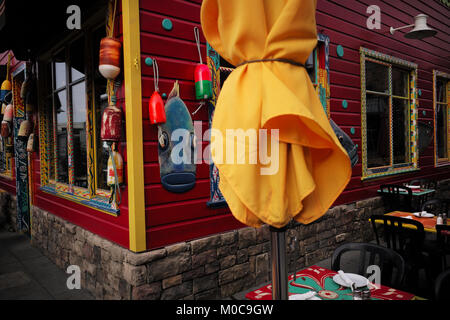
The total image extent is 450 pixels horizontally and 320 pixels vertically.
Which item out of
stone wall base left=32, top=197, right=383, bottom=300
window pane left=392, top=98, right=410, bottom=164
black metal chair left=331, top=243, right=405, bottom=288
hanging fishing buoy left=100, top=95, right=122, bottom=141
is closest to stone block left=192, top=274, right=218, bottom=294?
stone wall base left=32, top=197, right=383, bottom=300

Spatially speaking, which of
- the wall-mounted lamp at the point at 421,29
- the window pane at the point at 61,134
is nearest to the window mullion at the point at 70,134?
the window pane at the point at 61,134

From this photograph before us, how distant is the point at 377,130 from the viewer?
6152 mm

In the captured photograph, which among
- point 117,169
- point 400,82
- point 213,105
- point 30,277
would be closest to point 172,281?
point 117,169

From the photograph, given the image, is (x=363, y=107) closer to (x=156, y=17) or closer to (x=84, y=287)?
(x=156, y=17)

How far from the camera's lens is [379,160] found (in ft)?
20.2

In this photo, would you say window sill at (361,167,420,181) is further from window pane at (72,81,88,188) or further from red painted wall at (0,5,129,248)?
window pane at (72,81,88,188)

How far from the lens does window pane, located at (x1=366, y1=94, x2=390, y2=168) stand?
593cm

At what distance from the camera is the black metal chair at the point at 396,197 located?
5617mm

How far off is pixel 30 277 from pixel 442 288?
4948 mm

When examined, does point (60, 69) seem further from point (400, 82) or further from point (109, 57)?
point (400, 82)

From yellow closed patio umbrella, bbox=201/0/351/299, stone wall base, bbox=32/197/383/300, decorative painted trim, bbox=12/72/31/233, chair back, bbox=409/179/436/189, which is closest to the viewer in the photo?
yellow closed patio umbrella, bbox=201/0/351/299

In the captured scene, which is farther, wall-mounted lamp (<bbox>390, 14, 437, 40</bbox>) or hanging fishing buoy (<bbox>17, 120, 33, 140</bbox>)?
hanging fishing buoy (<bbox>17, 120, 33, 140</bbox>)

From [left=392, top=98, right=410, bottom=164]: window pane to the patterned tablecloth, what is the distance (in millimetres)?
5201

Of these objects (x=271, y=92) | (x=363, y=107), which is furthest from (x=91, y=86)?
(x=363, y=107)
